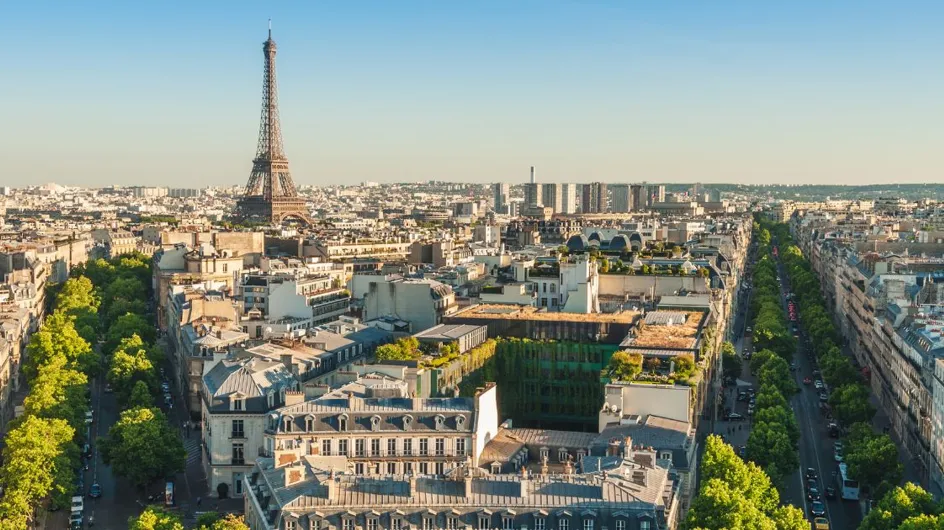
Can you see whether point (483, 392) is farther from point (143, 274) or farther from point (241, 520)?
point (143, 274)

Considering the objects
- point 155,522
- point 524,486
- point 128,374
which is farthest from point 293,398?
point 128,374

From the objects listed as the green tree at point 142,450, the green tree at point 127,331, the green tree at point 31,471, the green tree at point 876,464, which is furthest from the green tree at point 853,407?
the green tree at point 127,331

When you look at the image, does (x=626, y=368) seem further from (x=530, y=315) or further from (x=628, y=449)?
(x=530, y=315)

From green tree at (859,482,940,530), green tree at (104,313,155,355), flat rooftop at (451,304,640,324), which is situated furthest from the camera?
green tree at (104,313,155,355)

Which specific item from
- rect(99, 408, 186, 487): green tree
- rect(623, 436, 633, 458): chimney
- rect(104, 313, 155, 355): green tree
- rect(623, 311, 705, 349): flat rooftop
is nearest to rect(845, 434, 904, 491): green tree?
rect(623, 311, 705, 349): flat rooftop

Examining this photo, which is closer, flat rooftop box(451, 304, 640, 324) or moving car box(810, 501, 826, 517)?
moving car box(810, 501, 826, 517)

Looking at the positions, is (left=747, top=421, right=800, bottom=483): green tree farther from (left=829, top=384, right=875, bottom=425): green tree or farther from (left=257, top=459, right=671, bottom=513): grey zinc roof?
(left=257, top=459, right=671, bottom=513): grey zinc roof

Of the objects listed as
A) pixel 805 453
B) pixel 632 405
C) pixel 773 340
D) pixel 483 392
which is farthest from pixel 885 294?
pixel 483 392
